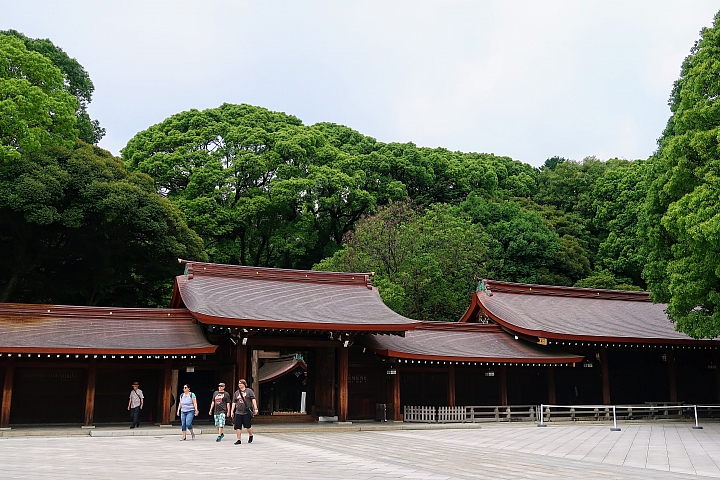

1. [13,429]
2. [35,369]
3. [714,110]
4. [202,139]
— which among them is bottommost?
[13,429]

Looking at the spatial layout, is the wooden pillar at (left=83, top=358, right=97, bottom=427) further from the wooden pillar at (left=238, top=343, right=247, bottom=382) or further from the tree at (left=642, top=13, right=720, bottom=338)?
the tree at (left=642, top=13, right=720, bottom=338)

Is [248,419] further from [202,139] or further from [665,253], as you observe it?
[202,139]

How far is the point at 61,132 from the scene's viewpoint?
33438 millimetres

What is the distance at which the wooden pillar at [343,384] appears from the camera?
22.2 m

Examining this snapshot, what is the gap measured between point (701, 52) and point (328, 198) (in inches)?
1085

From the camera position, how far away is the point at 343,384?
22359 mm

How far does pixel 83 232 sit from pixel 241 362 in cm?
1567

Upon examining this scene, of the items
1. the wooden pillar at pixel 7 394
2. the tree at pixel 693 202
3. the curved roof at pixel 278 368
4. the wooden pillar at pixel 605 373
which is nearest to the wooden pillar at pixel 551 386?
the wooden pillar at pixel 605 373

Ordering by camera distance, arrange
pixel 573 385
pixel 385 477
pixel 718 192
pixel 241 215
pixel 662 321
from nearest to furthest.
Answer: pixel 385 477
pixel 718 192
pixel 573 385
pixel 662 321
pixel 241 215

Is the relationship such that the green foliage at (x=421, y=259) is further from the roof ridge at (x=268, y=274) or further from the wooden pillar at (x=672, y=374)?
the wooden pillar at (x=672, y=374)

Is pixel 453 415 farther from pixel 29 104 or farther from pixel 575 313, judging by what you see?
pixel 29 104

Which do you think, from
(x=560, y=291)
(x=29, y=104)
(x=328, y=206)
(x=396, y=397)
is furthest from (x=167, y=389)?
(x=328, y=206)

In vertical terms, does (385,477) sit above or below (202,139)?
below

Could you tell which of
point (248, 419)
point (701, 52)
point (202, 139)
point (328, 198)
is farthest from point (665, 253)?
point (202, 139)
